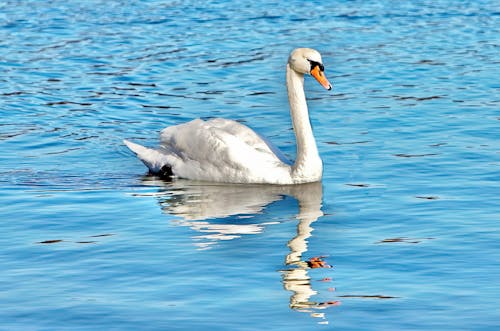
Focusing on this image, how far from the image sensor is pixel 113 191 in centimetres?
1391

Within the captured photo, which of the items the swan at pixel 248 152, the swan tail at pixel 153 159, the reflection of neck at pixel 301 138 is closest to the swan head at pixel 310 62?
the swan at pixel 248 152

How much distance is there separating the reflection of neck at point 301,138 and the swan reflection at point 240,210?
170mm

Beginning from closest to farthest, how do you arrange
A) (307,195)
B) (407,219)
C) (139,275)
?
(139,275)
(407,219)
(307,195)

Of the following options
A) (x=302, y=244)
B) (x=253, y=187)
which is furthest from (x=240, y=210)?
(x=302, y=244)

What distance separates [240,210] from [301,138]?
6.27 ft

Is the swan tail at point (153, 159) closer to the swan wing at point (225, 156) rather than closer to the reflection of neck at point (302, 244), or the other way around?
the swan wing at point (225, 156)

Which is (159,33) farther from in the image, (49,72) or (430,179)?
(430,179)

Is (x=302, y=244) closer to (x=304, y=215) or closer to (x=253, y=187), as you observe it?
(x=304, y=215)

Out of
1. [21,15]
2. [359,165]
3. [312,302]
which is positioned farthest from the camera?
[21,15]

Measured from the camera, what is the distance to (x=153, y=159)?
49.2 ft

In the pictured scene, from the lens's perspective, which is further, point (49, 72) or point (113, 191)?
point (49, 72)

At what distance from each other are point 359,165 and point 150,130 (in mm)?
3894

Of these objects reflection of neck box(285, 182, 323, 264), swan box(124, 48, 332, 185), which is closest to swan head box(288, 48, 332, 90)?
swan box(124, 48, 332, 185)

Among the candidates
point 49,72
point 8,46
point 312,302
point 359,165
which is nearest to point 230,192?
point 359,165
